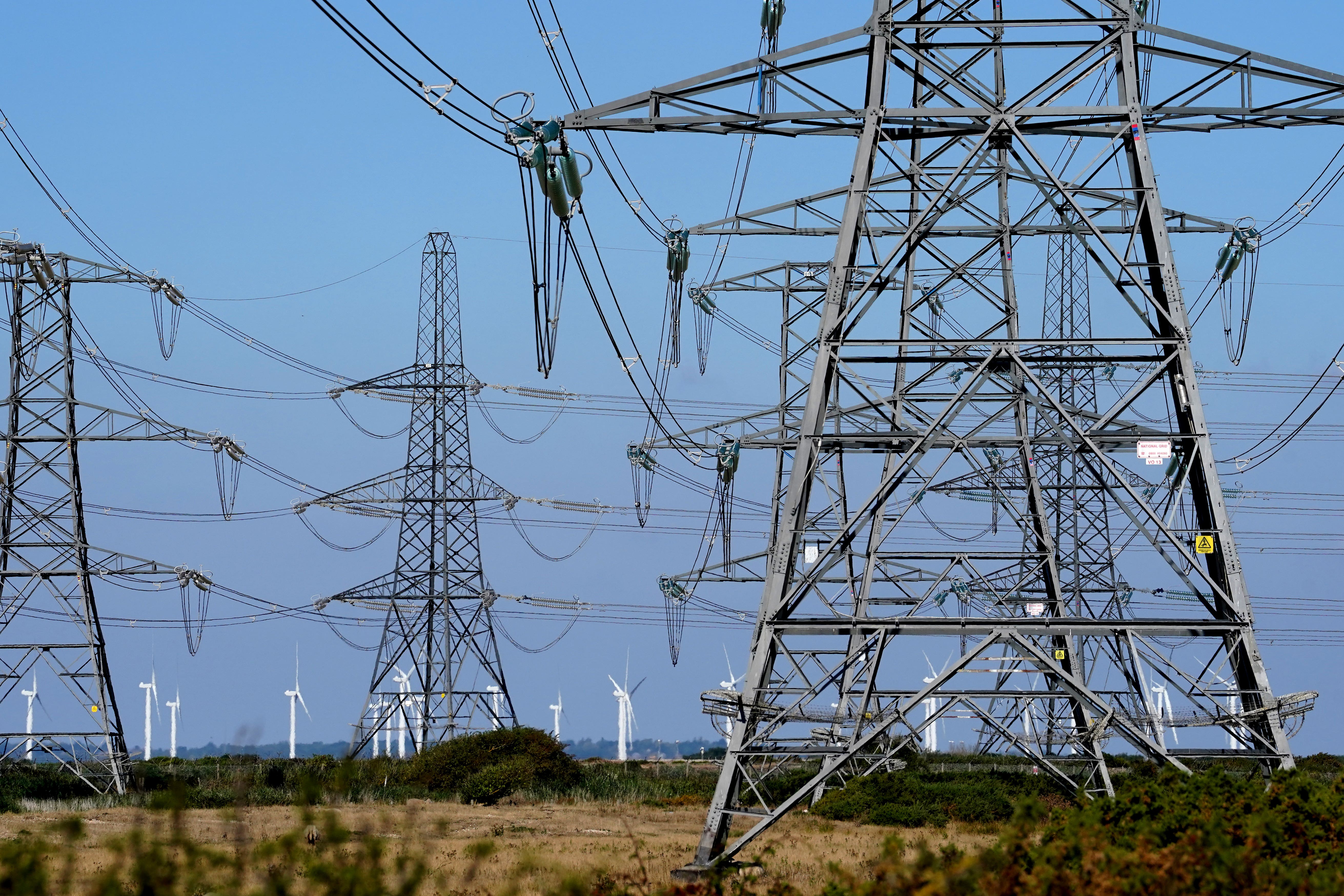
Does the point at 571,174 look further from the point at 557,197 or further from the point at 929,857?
the point at 929,857

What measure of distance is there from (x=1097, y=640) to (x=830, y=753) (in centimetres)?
2788

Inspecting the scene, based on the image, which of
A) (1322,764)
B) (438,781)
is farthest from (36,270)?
(1322,764)

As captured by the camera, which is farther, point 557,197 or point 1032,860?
point 557,197

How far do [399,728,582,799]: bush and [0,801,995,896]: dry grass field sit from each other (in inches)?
163

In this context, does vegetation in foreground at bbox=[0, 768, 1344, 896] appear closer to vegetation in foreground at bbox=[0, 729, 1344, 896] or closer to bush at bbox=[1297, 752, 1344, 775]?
vegetation in foreground at bbox=[0, 729, 1344, 896]

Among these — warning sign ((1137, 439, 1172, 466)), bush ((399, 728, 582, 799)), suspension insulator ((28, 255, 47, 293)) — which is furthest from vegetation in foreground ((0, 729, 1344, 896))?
suspension insulator ((28, 255, 47, 293))

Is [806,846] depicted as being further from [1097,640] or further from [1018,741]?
[1097,640]

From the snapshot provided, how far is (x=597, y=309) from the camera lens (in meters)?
16.4

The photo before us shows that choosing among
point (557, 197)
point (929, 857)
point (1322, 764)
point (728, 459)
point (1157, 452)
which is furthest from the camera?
point (1322, 764)

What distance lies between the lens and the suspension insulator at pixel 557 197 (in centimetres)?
1490

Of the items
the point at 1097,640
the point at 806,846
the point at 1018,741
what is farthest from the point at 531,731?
the point at 1018,741

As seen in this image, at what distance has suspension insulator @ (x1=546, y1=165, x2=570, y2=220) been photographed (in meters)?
14.9

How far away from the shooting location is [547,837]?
27.2 meters

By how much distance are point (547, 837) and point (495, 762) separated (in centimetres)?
1649
